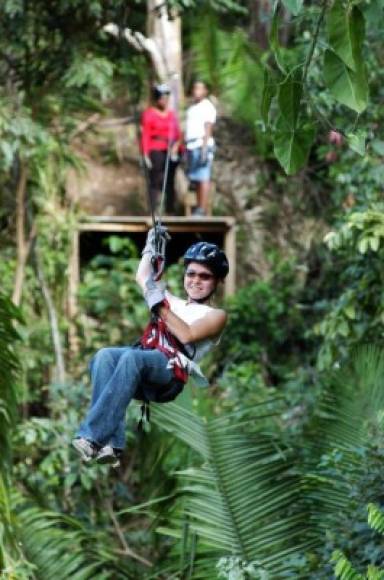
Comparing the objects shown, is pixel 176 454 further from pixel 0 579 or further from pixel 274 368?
pixel 274 368

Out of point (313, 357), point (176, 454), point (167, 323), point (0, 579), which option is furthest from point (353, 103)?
point (313, 357)

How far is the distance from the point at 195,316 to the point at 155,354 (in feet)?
0.93

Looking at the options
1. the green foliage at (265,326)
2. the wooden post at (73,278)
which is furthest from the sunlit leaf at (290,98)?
the wooden post at (73,278)

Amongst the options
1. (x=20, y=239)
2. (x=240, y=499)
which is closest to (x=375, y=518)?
(x=240, y=499)

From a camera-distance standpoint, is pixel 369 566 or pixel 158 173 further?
pixel 158 173

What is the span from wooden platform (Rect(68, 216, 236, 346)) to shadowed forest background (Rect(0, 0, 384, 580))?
120 millimetres

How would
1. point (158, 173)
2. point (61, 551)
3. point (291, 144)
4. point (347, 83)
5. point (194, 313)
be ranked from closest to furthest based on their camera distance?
point (347, 83)
point (291, 144)
point (194, 313)
point (61, 551)
point (158, 173)

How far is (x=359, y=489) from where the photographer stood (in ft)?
26.9

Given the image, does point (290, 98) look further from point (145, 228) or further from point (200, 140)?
point (145, 228)

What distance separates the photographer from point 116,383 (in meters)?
6.66

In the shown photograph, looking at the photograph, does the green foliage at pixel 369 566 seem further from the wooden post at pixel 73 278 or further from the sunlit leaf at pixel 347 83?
the wooden post at pixel 73 278

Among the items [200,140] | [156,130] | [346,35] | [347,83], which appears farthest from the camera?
[200,140]

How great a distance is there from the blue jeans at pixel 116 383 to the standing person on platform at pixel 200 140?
7.76 m

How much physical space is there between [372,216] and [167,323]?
332 cm
